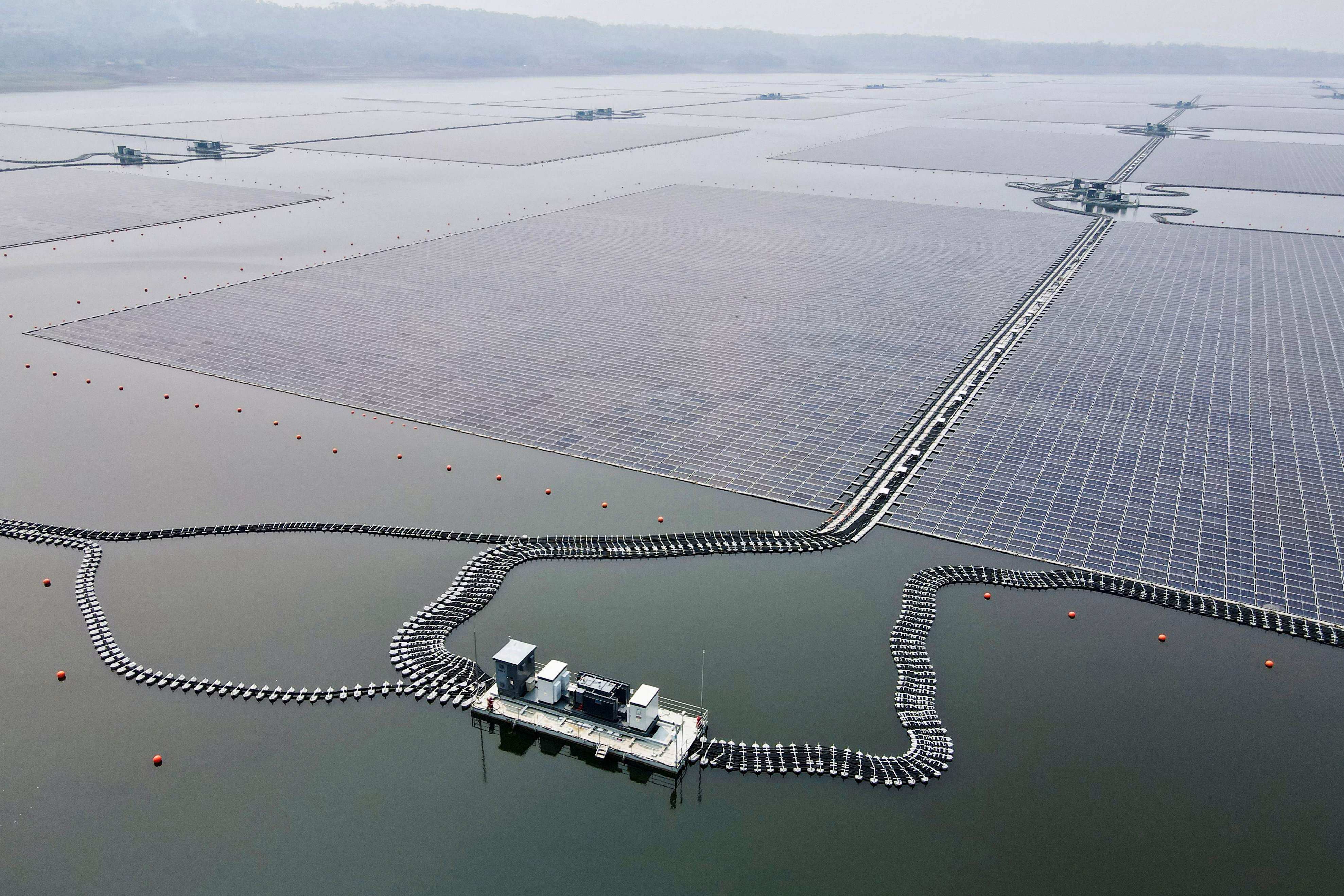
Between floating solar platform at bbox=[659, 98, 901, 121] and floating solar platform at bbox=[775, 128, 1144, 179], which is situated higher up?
floating solar platform at bbox=[659, 98, 901, 121]

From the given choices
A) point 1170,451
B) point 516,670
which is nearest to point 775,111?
point 1170,451

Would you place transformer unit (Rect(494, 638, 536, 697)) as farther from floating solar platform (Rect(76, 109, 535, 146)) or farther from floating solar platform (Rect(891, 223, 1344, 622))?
floating solar platform (Rect(76, 109, 535, 146))

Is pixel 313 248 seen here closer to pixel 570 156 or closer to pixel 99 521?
pixel 99 521

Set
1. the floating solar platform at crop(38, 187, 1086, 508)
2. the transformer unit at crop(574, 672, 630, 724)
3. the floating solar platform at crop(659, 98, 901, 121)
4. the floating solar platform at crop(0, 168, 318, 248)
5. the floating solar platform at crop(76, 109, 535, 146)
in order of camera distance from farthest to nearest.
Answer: the floating solar platform at crop(659, 98, 901, 121), the floating solar platform at crop(76, 109, 535, 146), the floating solar platform at crop(0, 168, 318, 248), the floating solar platform at crop(38, 187, 1086, 508), the transformer unit at crop(574, 672, 630, 724)

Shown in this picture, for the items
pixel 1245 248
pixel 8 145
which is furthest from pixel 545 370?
pixel 8 145

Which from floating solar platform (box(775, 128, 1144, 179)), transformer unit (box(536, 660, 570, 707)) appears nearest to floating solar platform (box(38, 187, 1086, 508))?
transformer unit (box(536, 660, 570, 707))

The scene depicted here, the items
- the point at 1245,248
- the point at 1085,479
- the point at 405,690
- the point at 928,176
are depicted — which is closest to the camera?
the point at 405,690

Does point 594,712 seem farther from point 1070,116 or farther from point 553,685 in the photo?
point 1070,116
